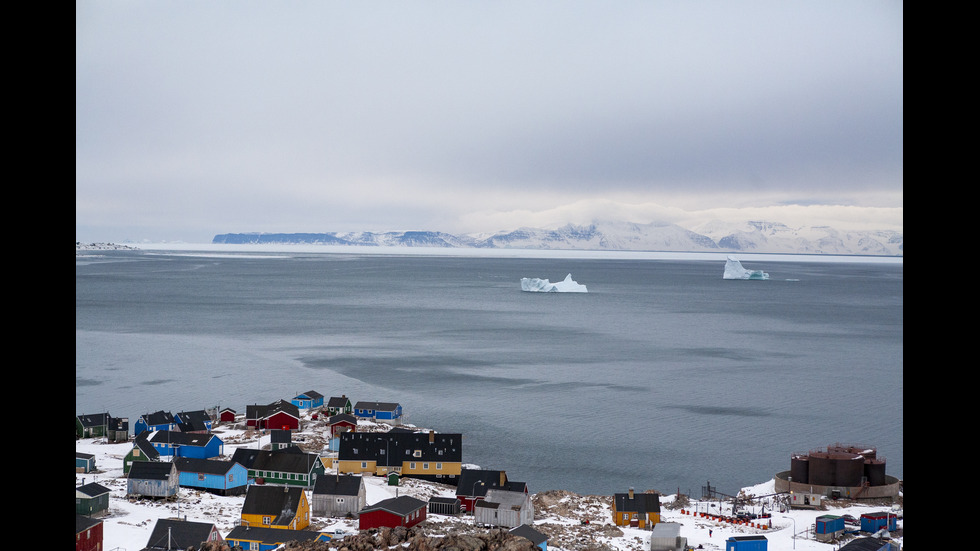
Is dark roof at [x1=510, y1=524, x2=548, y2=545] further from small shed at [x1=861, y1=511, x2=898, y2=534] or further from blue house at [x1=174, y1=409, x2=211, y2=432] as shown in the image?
blue house at [x1=174, y1=409, x2=211, y2=432]

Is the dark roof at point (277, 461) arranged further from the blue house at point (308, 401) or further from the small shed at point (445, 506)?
the blue house at point (308, 401)

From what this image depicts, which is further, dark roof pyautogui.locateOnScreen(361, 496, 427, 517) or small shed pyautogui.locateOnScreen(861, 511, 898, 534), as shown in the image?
small shed pyautogui.locateOnScreen(861, 511, 898, 534)

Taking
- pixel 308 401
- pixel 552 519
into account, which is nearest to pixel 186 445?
pixel 308 401

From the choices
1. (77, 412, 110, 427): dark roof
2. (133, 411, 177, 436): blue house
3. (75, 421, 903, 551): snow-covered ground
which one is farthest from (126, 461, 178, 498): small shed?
(77, 412, 110, 427): dark roof

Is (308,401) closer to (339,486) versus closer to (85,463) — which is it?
(85,463)

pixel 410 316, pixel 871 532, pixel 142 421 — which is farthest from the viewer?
pixel 410 316
